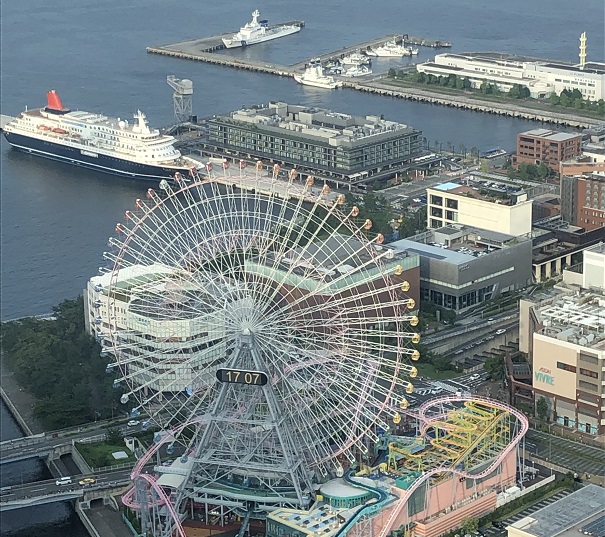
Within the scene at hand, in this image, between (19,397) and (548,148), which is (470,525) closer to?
(19,397)

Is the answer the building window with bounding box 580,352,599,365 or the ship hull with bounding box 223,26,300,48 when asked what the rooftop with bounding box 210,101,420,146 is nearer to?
the ship hull with bounding box 223,26,300,48

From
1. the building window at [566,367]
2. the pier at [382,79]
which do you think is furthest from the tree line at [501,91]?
the building window at [566,367]

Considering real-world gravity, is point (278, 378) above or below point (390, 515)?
above

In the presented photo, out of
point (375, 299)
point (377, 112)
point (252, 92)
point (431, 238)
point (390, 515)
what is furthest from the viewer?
point (252, 92)

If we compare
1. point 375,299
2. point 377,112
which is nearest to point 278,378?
point 375,299

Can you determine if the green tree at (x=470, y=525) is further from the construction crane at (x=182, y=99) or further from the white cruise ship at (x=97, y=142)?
the construction crane at (x=182, y=99)

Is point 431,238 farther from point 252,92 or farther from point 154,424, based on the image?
point 252,92
